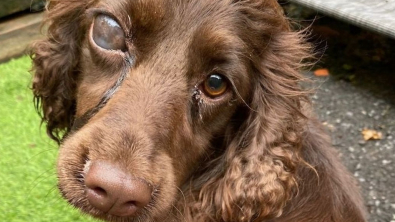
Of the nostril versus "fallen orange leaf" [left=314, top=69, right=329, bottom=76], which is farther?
"fallen orange leaf" [left=314, top=69, right=329, bottom=76]

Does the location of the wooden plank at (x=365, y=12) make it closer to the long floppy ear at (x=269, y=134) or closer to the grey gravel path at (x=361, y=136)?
the grey gravel path at (x=361, y=136)

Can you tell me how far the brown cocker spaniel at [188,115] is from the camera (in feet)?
8.05

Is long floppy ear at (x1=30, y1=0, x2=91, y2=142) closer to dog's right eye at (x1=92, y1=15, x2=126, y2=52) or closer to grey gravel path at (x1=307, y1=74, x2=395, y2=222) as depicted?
dog's right eye at (x1=92, y1=15, x2=126, y2=52)

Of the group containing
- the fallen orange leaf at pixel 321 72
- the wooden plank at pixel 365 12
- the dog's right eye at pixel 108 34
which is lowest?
the fallen orange leaf at pixel 321 72

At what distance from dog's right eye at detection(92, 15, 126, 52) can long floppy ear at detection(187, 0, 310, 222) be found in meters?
0.62

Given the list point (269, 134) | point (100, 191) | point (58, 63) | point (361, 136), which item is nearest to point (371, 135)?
point (361, 136)

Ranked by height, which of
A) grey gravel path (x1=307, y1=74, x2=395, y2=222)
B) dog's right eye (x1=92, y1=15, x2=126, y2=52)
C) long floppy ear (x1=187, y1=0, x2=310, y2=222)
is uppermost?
dog's right eye (x1=92, y1=15, x2=126, y2=52)

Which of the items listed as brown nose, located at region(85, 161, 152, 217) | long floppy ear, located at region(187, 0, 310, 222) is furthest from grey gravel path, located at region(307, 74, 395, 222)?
brown nose, located at region(85, 161, 152, 217)

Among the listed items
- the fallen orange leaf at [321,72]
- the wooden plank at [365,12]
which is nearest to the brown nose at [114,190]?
the wooden plank at [365,12]

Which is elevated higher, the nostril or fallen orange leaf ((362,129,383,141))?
the nostril

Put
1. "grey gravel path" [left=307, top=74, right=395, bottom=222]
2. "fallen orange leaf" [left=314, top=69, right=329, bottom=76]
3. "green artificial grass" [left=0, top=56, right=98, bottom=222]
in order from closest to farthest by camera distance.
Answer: "green artificial grass" [left=0, top=56, right=98, bottom=222], "grey gravel path" [left=307, top=74, right=395, bottom=222], "fallen orange leaf" [left=314, top=69, right=329, bottom=76]

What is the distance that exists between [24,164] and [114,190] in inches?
85.5

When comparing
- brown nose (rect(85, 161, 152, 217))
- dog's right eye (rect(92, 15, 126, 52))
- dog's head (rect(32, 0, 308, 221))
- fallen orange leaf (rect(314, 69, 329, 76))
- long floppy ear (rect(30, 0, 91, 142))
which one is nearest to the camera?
brown nose (rect(85, 161, 152, 217))

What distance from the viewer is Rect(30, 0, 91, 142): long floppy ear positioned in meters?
3.09
